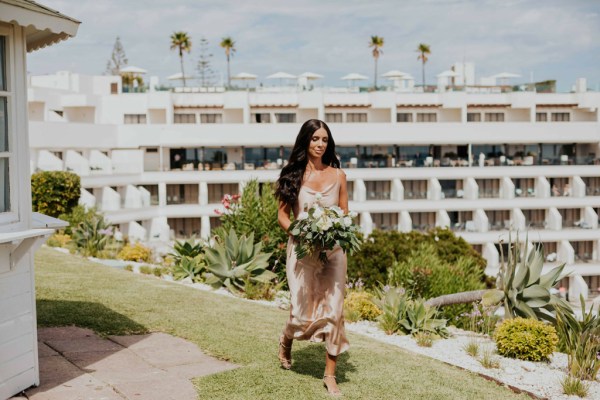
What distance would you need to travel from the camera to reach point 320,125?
8.12 m

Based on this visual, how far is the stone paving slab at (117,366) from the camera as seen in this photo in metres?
7.49

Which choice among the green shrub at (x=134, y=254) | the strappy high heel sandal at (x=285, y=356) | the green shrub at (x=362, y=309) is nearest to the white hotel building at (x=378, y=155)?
the green shrub at (x=134, y=254)

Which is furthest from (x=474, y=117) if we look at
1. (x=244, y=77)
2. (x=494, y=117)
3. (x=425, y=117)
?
(x=244, y=77)

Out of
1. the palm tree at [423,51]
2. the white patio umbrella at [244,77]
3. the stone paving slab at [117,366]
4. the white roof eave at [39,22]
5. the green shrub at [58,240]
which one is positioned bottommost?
the green shrub at [58,240]

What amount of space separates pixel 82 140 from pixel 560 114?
130 ft

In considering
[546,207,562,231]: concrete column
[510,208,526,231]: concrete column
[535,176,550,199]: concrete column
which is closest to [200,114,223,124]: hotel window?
[510,208,526,231]: concrete column

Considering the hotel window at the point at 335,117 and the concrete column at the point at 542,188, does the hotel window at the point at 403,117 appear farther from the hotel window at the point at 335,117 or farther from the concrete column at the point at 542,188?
the concrete column at the point at 542,188

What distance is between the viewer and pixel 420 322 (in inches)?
469

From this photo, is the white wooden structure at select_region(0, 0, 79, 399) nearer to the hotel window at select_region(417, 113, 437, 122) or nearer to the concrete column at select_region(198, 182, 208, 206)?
the concrete column at select_region(198, 182, 208, 206)

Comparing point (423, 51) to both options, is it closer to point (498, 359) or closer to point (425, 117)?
point (425, 117)

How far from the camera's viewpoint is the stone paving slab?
24.6ft

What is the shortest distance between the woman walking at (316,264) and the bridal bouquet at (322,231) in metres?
0.15

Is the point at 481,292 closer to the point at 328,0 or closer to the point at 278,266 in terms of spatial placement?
the point at 278,266

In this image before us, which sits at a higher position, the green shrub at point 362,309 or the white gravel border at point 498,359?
the green shrub at point 362,309
